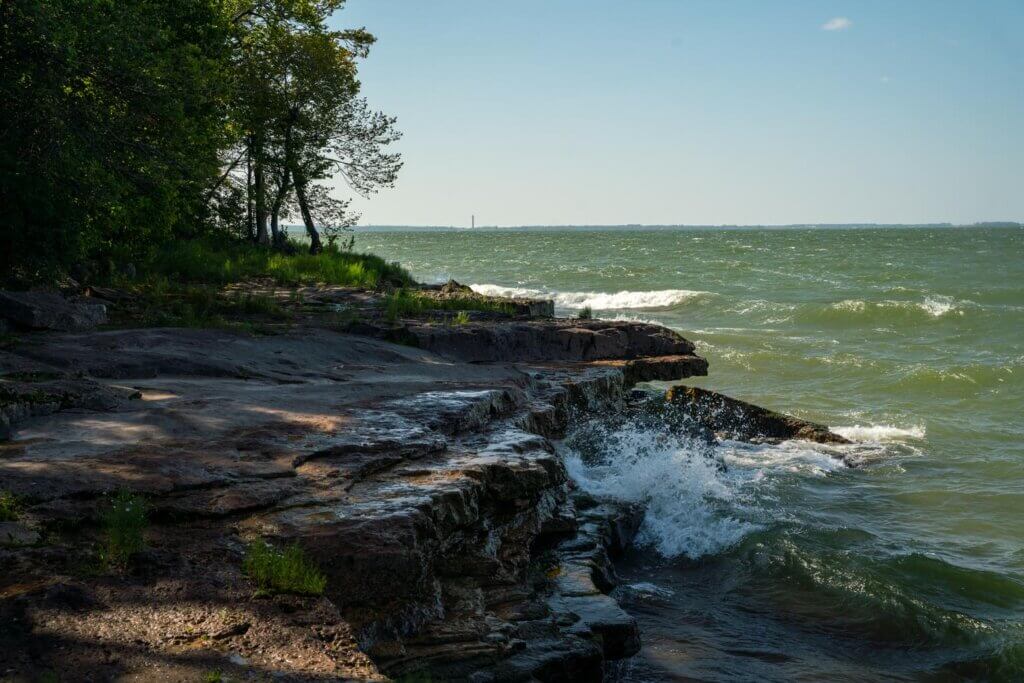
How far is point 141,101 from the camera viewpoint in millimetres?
13211

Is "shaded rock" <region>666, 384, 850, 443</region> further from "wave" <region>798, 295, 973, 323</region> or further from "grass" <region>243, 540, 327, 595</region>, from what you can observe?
"wave" <region>798, 295, 973, 323</region>

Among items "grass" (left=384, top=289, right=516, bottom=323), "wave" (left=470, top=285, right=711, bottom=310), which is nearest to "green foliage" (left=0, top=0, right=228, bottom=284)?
"grass" (left=384, top=289, right=516, bottom=323)

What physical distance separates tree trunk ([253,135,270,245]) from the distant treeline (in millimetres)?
54

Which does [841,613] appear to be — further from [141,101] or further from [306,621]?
[141,101]

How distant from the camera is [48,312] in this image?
10.5 meters

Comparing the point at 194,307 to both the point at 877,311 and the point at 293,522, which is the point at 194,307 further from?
the point at 877,311

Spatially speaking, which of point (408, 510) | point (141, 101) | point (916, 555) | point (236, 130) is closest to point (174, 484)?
point (408, 510)

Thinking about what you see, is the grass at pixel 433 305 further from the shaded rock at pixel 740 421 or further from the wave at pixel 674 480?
the wave at pixel 674 480

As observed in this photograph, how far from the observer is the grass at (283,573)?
14.0 ft

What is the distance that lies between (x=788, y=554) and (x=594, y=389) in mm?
3180

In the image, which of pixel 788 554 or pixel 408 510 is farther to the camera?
pixel 788 554

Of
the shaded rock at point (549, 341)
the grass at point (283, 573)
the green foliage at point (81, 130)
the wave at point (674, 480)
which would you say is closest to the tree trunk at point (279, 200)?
the green foliage at point (81, 130)

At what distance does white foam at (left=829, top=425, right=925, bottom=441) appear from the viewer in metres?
14.6

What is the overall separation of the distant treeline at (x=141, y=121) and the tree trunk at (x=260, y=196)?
5cm
